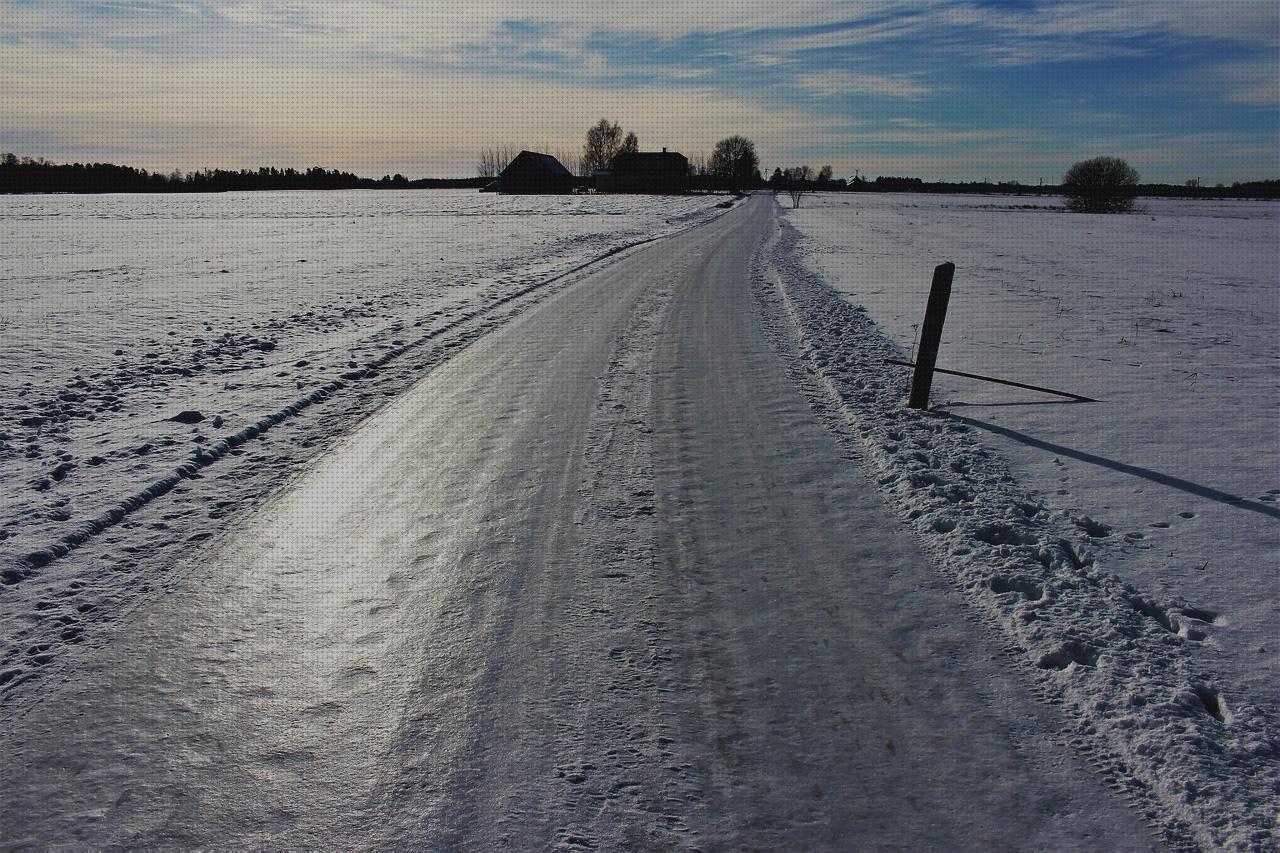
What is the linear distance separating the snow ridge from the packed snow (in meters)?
4.24

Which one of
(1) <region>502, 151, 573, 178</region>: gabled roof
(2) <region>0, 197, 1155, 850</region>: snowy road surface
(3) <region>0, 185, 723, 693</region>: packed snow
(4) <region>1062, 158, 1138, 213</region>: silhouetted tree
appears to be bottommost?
(2) <region>0, 197, 1155, 850</region>: snowy road surface

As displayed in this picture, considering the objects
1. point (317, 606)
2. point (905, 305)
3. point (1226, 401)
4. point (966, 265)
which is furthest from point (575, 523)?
point (966, 265)

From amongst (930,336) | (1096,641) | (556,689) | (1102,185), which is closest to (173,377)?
(556,689)

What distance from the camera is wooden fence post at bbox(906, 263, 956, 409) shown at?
6.90 metres

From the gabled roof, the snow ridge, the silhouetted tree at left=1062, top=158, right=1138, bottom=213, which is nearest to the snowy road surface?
the snow ridge

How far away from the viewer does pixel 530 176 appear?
84875mm

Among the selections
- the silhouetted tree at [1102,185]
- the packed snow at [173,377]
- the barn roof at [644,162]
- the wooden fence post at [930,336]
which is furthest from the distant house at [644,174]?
the wooden fence post at [930,336]

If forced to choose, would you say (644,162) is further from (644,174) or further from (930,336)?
(930,336)

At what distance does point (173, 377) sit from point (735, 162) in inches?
5389

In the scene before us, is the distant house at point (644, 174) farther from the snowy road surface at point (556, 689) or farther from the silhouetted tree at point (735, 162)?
the snowy road surface at point (556, 689)

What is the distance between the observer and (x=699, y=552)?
4.13 meters

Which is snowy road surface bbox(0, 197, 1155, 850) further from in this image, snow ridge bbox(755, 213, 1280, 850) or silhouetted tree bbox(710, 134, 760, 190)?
silhouetted tree bbox(710, 134, 760, 190)

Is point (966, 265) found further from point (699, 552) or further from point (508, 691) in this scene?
point (508, 691)

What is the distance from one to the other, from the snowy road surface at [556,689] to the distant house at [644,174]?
10163cm
